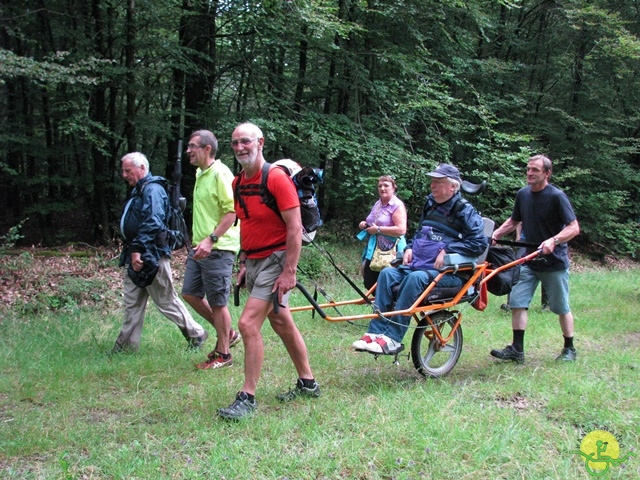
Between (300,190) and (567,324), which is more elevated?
(300,190)

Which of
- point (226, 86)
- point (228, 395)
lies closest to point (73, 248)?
point (226, 86)

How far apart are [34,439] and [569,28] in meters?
19.4

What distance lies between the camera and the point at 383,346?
14.1 ft

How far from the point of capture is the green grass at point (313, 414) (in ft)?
10.2

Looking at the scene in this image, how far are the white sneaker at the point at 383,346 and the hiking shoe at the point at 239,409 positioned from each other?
101 centimetres

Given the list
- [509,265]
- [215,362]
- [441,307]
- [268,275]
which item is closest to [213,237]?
[268,275]

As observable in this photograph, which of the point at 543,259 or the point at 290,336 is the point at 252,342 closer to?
the point at 290,336

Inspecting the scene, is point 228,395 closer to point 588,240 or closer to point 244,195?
point 244,195

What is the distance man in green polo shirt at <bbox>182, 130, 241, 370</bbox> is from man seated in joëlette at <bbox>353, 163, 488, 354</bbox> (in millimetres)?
1493

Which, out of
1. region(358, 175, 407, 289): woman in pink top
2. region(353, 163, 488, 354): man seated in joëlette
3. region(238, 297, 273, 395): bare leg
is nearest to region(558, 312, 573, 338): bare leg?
region(353, 163, 488, 354): man seated in joëlette

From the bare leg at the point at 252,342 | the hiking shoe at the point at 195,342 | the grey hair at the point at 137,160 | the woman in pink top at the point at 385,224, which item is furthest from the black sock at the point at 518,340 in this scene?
the grey hair at the point at 137,160

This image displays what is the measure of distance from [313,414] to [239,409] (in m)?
0.53

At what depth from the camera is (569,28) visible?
1775 centimetres

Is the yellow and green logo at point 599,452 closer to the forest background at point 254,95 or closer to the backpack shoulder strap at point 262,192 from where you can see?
the backpack shoulder strap at point 262,192
